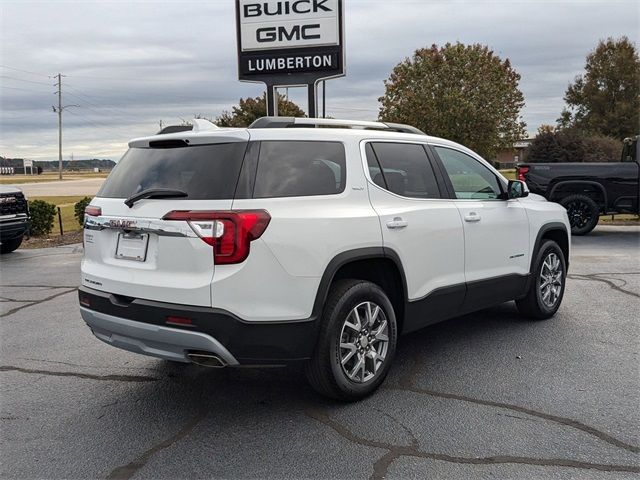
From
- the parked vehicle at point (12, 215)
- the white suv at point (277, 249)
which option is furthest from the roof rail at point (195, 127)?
the parked vehicle at point (12, 215)

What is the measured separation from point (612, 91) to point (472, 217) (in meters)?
39.1

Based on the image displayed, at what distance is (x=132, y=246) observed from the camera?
378 cm

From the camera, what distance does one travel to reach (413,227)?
4344 millimetres

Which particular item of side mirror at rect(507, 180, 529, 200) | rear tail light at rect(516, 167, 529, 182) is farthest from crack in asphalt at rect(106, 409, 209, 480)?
rear tail light at rect(516, 167, 529, 182)

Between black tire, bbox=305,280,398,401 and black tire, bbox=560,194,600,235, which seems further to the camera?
black tire, bbox=560,194,600,235

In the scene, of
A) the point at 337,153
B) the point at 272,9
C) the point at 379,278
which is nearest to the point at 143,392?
the point at 379,278

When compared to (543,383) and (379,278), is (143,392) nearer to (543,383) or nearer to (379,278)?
(379,278)

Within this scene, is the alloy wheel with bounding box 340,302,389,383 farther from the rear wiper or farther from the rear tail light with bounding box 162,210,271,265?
the rear wiper

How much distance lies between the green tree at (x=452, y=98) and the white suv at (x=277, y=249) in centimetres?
2799

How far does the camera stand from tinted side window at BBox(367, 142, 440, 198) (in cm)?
435

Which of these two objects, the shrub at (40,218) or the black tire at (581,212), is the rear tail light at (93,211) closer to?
the black tire at (581,212)

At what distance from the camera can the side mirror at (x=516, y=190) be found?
5457mm

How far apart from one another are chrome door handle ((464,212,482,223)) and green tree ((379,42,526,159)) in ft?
89.5

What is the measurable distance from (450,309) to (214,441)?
218 centimetres
